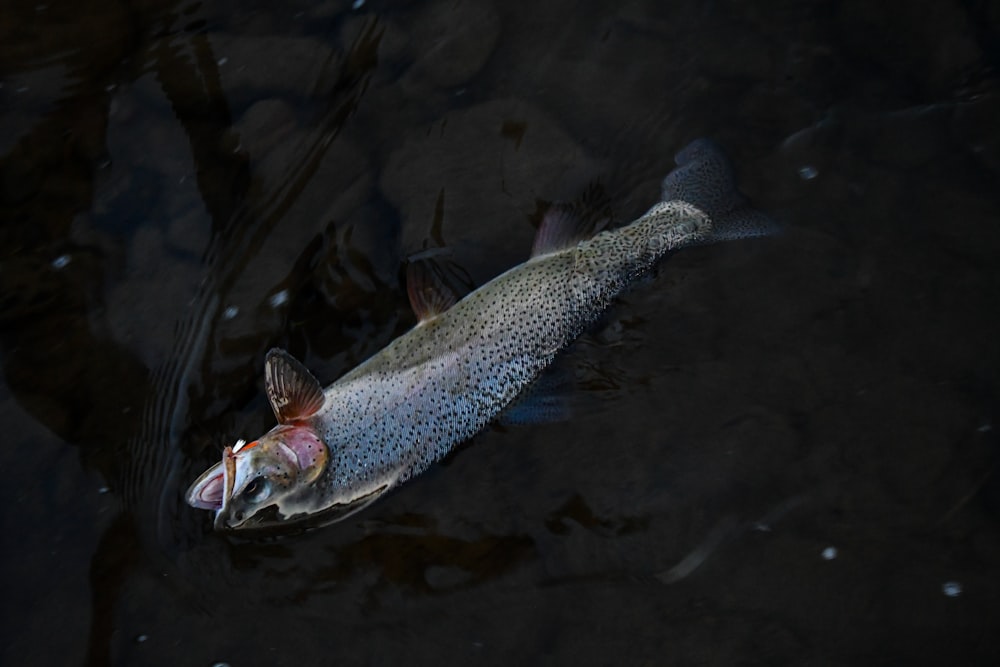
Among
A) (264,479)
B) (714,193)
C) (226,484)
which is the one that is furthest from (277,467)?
(714,193)

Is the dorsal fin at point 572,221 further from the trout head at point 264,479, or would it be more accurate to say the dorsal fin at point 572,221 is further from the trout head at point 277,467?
the trout head at point 264,479

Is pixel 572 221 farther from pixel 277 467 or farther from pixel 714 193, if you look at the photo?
pixel 277 467

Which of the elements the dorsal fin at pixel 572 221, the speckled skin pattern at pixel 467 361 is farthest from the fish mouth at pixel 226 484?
the dorsal fin at pixel 572 221

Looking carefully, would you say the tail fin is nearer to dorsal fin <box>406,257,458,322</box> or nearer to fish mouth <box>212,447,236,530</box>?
dorsal fin <box>406,257,458,322</box>

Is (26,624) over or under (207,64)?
under

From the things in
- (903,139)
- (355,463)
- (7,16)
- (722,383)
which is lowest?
(722,383)

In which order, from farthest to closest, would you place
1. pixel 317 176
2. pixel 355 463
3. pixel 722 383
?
pixel 317 176
pixel 722 383
pixel 355 463

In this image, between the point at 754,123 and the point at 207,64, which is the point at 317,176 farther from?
the point at 754,123

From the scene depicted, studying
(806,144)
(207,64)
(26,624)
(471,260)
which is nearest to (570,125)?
(471,260)
